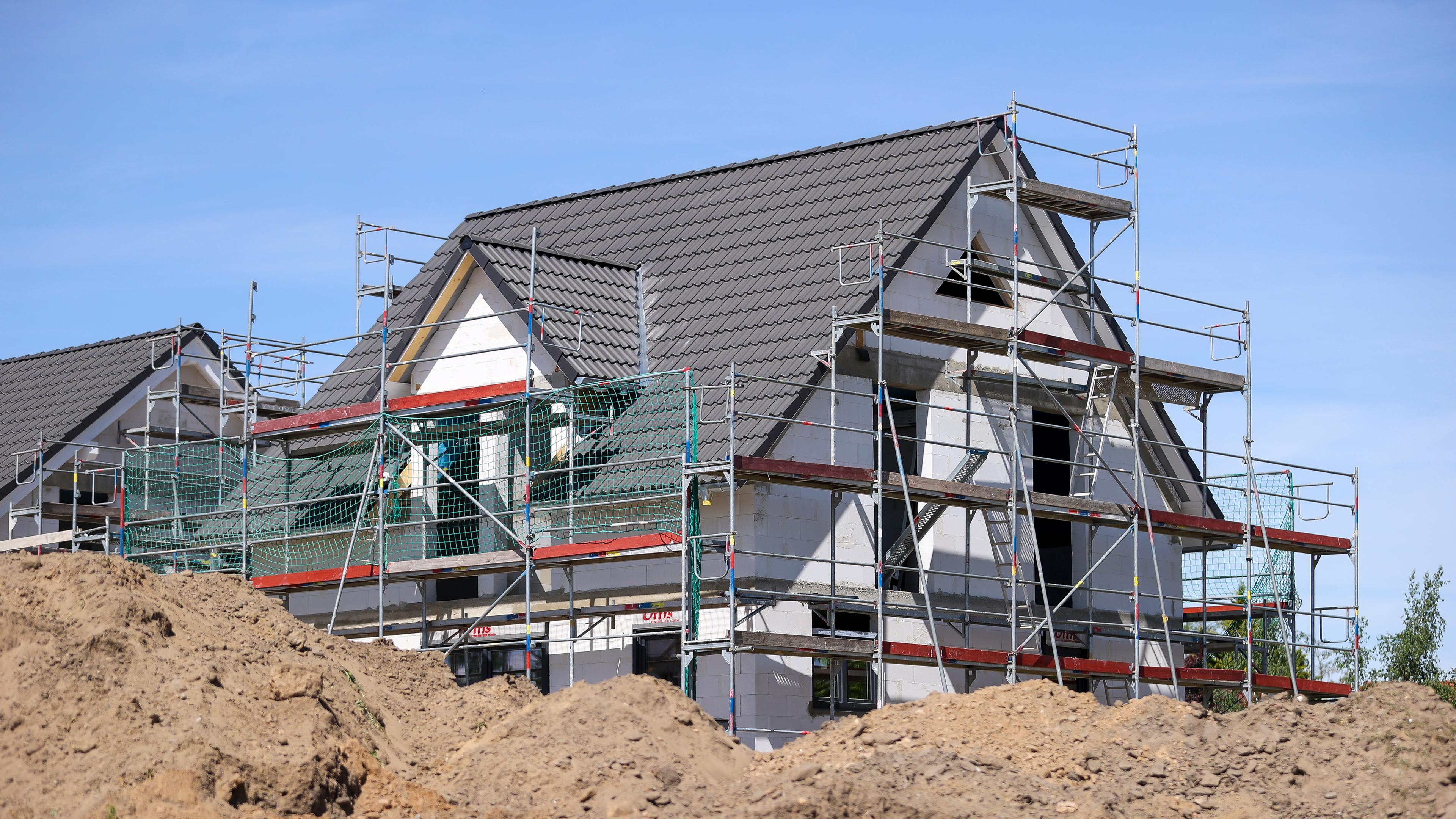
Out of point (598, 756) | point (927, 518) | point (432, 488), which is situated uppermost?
point (432, 488)

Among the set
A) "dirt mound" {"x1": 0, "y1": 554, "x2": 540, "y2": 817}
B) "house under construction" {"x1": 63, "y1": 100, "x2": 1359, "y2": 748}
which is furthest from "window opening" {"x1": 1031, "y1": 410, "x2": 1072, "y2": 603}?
"dirt mound" {"x1": 0, "y1": 554, "x2": 540, "y2": 817}

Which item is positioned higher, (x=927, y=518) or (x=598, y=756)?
(x=927, y=518)

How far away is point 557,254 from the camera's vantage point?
71.9 ft

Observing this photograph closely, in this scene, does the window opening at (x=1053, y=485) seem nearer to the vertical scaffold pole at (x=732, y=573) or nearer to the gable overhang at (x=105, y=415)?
the vertical scaffold pole at (x=732, y=573)

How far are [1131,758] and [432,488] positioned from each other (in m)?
8.65

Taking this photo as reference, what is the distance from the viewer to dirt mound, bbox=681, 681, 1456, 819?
1328cm

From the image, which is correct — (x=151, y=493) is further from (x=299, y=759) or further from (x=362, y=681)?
(x=299, y=759)

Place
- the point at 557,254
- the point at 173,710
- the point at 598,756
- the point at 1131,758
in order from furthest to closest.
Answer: the point at 557,254 < the point at 1131,758 < the point at 598,756 < the point at 173,710

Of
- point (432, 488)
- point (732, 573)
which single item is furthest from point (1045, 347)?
point (432, 488)

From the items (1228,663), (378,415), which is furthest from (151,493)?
(1228,663)

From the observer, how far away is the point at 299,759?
12.6 metres

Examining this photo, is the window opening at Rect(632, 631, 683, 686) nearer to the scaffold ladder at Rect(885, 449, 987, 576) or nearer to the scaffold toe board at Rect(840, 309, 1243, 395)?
the scaffold ladder at Rect(885, 449, 987, 576)

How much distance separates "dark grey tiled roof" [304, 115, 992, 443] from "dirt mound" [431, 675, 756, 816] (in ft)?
15.1

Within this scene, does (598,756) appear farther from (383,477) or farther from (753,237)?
(753,237)
